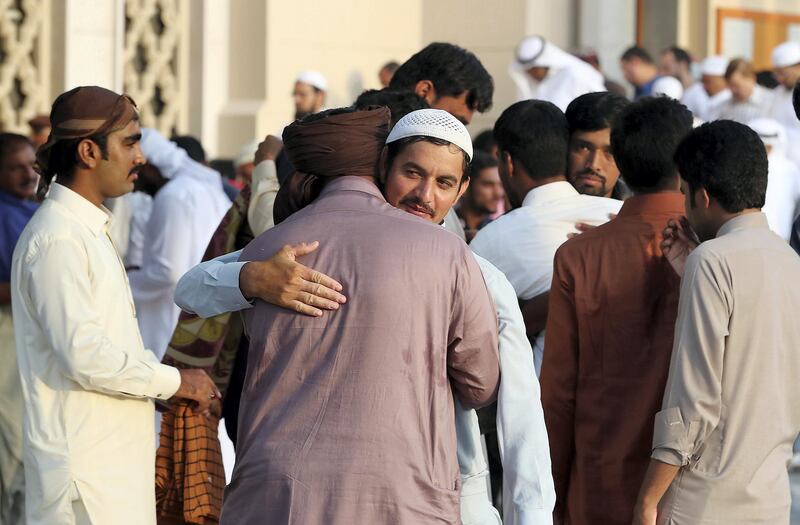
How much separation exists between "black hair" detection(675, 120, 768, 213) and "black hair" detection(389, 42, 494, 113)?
1477 mm

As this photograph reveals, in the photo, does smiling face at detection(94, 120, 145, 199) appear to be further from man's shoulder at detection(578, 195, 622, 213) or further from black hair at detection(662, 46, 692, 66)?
black hair at detection(662, 46, 692, 66)

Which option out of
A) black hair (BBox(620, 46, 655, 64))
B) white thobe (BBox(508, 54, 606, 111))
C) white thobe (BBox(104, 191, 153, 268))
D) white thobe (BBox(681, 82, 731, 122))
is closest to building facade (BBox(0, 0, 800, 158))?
black hair (BBox(620, 46, 655, 64))

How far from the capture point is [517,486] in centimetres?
309

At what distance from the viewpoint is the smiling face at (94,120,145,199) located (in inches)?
164

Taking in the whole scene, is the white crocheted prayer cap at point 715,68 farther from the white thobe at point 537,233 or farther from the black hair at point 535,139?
the white thobe at point 537,233

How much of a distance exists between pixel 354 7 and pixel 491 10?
1.28 meters

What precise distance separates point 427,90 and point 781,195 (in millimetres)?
3025

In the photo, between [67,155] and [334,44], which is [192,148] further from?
[67,155]

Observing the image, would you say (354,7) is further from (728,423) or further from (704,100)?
(728,423)

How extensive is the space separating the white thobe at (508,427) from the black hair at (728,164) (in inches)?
26.6

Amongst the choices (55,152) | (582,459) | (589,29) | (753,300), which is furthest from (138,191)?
(589,29)

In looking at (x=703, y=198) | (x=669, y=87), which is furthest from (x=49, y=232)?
(x=669, y=87)

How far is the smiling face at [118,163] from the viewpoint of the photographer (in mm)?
4176

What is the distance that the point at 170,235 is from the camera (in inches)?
296
